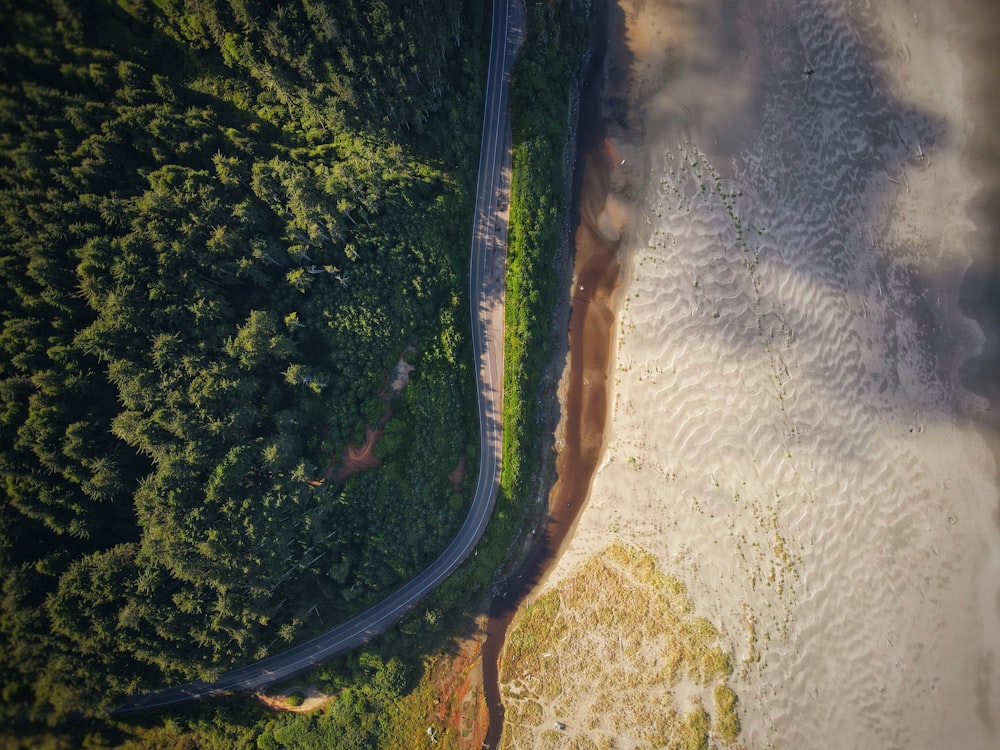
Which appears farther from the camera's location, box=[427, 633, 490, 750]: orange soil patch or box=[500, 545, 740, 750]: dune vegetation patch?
box=[427, 633, 490, 750]: orange soil patch

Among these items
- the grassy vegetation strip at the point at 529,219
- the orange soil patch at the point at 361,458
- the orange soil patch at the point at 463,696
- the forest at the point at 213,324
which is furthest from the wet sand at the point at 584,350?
the orange soil patch at the point at 361,458

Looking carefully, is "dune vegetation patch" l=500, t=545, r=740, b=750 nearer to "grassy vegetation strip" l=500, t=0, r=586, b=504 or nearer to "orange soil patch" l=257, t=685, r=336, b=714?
"grassy vegetation strip" l=500, t=0, r=586, b=504

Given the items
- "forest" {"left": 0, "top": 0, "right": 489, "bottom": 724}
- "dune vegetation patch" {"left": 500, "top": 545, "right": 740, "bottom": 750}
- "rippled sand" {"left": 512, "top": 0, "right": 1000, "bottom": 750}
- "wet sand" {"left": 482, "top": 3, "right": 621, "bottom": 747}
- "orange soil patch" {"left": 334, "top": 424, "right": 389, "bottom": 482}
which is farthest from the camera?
"wet sand" {"left": 482, "top": 3, "right": 621, "bottom": 747}

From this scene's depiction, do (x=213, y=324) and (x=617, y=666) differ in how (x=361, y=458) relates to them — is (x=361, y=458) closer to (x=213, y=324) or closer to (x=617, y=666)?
(x=213, y=324)

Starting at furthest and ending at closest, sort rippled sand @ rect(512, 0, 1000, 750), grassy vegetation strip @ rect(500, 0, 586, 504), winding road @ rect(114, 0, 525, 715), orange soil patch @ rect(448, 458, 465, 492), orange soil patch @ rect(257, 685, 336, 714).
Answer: grassy vegetation strip @ rect(500, 0, 586, 504), orange soil patch @ rect(448, 458, 465, 492), winding road @ rect(114, 0, 525, 715), rippled sand @ rect(512, 0, 1000, 750), orange soil patch @ rect(257, 685, 336, 714)

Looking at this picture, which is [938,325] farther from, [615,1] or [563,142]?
[615,1]

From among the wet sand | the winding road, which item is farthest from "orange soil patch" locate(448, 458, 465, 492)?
the wet sand

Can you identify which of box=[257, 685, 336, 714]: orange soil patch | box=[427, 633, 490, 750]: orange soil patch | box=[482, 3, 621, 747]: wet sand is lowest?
box=[257, 685, 336, 714]: orange soil patch

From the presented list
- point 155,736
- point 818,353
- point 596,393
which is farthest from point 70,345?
point 818,353
